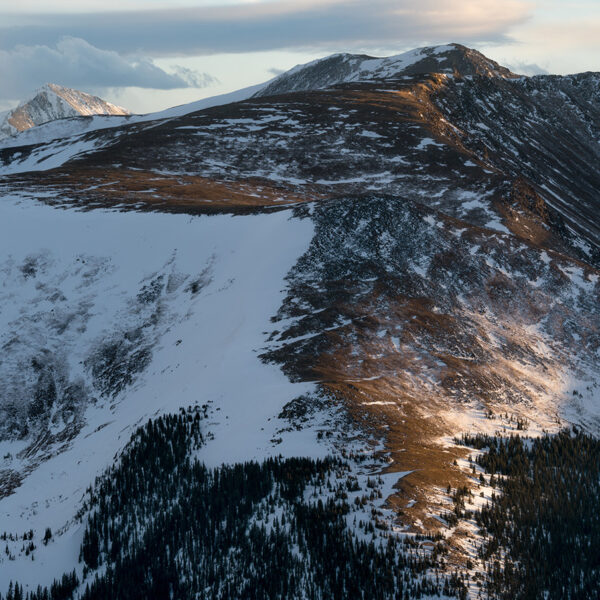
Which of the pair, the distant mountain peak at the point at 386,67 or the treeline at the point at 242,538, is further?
the distant mountain peak at the point at 386,67

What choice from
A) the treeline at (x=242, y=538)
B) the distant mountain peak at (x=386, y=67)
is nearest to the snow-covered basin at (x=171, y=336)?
the treeline at (x=242, y=538)

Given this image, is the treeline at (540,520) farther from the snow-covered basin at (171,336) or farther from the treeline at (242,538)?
the snow-covered basin at (171,336)

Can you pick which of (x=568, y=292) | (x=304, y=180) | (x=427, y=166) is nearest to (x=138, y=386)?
(x=568, y=292)

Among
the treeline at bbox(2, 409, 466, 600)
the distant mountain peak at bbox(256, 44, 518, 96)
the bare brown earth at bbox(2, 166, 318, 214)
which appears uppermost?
the distant mountain peak at bbox(256, 44, 518, 96)

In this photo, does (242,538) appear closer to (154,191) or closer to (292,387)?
(292,387)

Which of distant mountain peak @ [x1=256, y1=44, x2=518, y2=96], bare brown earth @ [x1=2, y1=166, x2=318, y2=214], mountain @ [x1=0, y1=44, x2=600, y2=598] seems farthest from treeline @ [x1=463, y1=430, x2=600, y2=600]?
distant mountain peak @ [x1=256, y1=44, x2=518, y2=96]

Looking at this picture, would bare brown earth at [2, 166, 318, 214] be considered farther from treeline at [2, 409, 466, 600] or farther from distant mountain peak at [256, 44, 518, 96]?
distant mountain peak at [256, 44, 518, 96]
